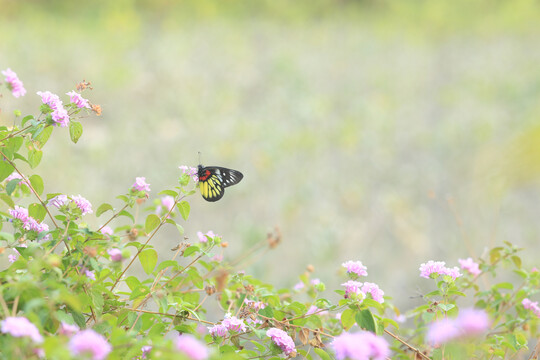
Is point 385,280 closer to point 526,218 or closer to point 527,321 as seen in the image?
point 526,218

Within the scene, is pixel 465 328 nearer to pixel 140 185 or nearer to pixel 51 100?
pixel 140 185

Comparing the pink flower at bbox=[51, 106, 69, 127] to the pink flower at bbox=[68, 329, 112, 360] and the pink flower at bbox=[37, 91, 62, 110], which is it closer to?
the pink flower at bbox=[37, 91, 62, 110]

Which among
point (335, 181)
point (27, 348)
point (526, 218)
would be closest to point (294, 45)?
point (335, 181)

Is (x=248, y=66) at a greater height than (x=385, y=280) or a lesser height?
greater

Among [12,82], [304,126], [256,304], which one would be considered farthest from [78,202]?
[304,126]

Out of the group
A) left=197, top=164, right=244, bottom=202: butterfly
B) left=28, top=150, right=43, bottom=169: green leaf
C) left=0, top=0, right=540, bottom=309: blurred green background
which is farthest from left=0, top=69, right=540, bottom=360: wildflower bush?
left=0, top=0, right=540, bottom=309: blurred green background

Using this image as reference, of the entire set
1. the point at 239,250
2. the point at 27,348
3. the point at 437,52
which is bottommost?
the point at 27,348
